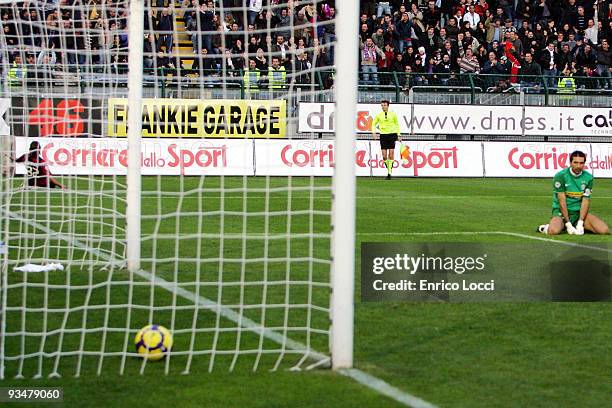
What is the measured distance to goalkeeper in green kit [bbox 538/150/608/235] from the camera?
13.8 metres

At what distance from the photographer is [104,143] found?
48.4 ft

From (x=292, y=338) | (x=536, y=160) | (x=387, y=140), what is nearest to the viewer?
(x=292, y=338)

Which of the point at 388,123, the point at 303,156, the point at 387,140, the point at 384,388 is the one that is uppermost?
the point at 388,123

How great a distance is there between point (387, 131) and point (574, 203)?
10890 millimetres

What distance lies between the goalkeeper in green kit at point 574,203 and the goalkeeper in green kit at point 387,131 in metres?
10.8

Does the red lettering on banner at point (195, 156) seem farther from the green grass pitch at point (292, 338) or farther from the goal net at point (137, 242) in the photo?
the green grass pitch at point (292, 338)

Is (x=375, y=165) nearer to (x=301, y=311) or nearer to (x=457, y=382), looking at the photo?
(x=301, y=311)

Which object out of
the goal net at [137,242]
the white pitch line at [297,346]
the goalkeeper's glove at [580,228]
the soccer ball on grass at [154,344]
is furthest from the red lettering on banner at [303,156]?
the soccer ball on grass at [154,344]

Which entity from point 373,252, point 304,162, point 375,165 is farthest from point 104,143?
point 375,165

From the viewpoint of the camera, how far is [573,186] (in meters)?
14.0

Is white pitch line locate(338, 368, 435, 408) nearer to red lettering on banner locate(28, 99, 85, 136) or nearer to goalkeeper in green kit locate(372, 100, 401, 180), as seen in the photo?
red lettering on banner locate(28, 99, 85, 136)

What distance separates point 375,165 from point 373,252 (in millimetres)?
16363

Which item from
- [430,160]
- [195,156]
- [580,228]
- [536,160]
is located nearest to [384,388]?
[580,228]

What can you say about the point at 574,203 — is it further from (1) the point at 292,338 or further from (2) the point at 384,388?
(2) the point at 384,388
